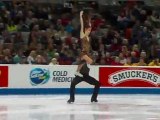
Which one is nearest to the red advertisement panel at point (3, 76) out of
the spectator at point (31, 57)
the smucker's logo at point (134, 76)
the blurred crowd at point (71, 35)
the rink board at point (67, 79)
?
the rink board at point (67, 79)

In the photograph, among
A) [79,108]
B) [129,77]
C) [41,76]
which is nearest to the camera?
[79,108]

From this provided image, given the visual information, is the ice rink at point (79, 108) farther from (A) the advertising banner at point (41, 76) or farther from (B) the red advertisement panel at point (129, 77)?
(B) the red advertisement panel at point (129, 77)

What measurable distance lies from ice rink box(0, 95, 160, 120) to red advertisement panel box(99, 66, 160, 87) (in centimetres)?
87

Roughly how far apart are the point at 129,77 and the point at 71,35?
10.9ft

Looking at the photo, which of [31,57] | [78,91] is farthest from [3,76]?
[78,91]

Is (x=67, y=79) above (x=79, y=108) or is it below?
below

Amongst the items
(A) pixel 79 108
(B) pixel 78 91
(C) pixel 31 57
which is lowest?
(B) pixel 78 91

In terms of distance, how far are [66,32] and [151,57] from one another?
282 cm

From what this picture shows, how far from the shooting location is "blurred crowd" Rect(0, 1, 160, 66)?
15039mm

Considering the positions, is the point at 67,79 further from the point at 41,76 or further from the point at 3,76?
the point at 3,76

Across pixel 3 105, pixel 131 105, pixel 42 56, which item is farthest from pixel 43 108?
pixel 42 56

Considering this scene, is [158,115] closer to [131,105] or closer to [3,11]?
[131,105]

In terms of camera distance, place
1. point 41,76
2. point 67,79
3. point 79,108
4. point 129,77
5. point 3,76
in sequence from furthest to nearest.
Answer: point 129,77 → point 67,79 → point 41,76 → point 3,76 → point 79,108

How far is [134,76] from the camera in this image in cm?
1436
